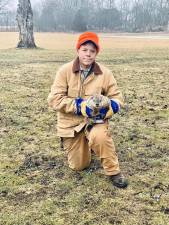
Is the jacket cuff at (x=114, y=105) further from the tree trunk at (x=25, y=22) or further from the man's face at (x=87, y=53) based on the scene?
the tree trunk at (x=25, y=22)

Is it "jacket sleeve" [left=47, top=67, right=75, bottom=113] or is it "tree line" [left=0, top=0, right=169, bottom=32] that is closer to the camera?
"jacket sleeve" [left=47, top=67, right=75, bottom=113]

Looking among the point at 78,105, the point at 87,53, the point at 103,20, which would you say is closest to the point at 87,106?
the point at 78,105

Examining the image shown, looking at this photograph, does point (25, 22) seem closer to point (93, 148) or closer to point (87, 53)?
point (87, 53)

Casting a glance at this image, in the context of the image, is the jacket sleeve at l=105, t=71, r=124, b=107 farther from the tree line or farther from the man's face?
the tree line

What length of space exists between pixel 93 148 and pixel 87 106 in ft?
1.41

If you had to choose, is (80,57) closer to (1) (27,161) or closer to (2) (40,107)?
(1) (27,161)

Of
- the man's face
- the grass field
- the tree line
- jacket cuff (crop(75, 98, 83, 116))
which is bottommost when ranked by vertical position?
the grass field

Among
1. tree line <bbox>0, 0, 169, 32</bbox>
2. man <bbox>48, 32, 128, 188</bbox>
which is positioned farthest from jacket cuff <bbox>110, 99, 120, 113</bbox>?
tree line <bbox>0, 0, 169, 32</bbox>

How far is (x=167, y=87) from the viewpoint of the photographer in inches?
340

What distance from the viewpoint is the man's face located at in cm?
397

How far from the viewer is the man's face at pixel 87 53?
3.97 metres

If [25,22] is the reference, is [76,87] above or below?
below

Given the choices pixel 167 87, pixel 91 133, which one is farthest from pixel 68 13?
pixel 91 133

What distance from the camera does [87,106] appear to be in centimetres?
381
